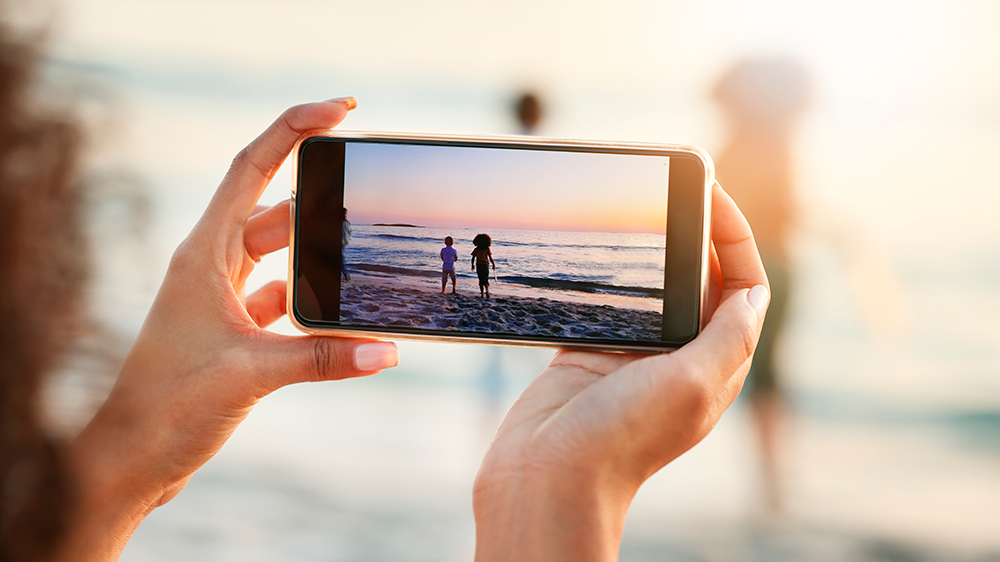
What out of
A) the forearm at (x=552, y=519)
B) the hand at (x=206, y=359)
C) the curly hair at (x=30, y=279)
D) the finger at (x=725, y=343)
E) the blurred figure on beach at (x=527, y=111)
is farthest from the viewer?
the blurred figure on beach at (x=527, y=111)

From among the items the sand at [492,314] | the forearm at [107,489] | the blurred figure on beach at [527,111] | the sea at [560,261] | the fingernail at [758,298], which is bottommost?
the forearm at [107,489]

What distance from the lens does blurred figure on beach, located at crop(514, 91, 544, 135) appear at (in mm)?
2930

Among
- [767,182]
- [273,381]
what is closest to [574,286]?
[273,381]

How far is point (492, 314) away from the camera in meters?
0.88

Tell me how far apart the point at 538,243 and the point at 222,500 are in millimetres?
1962

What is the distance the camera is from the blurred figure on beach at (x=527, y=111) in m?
2.93

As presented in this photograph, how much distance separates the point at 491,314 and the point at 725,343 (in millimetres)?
342

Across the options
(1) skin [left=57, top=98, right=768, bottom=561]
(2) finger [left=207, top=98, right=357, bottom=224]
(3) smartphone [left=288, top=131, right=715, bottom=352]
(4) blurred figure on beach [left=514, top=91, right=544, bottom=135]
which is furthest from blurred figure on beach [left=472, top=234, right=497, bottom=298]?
(4) blurred figure on beach [left=514, top=91, right=544, bottom=135]

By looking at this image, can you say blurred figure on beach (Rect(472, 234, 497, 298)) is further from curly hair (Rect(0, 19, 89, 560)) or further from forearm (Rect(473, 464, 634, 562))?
curly hair (Rect(0, 19, 89, 560))

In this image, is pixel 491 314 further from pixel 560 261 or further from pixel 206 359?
pixel 206 359

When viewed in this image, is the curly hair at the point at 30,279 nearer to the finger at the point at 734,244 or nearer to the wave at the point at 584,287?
the wave at the point at 584,287

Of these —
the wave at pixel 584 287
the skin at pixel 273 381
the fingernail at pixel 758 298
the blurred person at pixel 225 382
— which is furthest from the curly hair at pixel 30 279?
the fingernail at pixel 758 298

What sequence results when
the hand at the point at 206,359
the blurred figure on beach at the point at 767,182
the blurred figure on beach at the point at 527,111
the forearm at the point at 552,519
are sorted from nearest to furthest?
the forearm at the point at 552,519 < the hand at the point at 206,359 < the blurred figure on beach at the point at 767,182 < the blurred figure on beach at the point at 527,111

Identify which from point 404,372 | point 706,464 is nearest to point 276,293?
point 706,464
